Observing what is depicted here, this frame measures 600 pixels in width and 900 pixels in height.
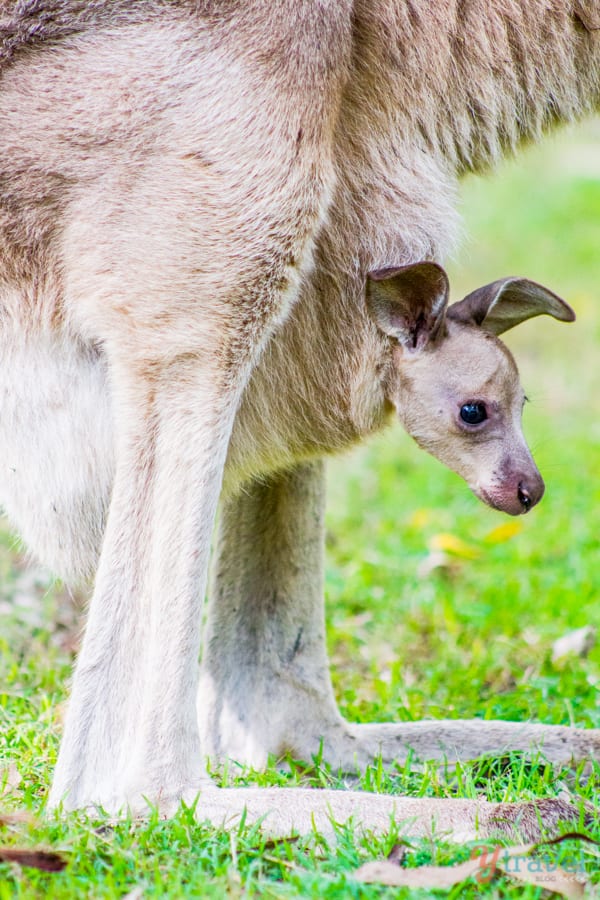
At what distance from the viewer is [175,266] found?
211 centimetres

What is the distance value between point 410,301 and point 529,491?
16.8 inches

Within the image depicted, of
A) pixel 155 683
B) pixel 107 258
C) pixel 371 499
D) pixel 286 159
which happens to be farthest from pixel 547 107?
pixel 371 499

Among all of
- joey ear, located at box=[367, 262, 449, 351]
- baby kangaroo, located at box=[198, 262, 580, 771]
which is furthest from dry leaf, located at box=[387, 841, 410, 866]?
joey ear, located at box=[367, 262, 449, 351]

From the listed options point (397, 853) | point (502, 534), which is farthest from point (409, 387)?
point (502, 534)

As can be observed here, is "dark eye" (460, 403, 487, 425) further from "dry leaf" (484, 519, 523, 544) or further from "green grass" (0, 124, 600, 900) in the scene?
"dry leaf" (484, 519, 523, 544)

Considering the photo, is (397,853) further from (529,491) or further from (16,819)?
(529,491)

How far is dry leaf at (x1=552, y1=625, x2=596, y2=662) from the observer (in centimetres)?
318

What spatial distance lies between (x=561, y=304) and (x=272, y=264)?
2.17 ft

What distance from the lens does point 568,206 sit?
27.9 feet

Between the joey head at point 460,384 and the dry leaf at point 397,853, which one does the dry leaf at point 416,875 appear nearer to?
the dry leaf at point 397,853

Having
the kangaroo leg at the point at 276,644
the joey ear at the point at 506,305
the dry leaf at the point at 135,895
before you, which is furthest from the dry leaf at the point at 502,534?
the dry leaf at the point at 135,895

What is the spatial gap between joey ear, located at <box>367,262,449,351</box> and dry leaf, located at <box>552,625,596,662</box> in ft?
3.80

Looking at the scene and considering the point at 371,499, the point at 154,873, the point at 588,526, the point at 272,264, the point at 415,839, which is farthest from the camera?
the point at 371,499

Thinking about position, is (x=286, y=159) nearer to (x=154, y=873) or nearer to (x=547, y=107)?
(x=547, y=107)
